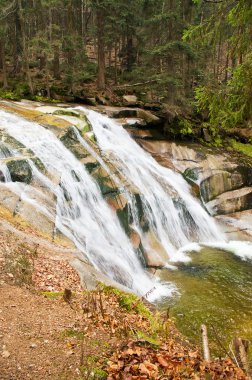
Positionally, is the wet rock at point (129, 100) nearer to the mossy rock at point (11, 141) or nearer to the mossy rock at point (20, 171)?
the mossy rock at point (11, 141)

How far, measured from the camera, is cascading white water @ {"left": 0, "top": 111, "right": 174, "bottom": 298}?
33.2 ft

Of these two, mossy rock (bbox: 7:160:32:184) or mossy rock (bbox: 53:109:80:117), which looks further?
mossy rock (bbox: 53:109:80:117)

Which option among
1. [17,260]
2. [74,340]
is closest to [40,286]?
[17,260]

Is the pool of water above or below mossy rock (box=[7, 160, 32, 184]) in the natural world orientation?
below

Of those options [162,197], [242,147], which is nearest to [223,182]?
[162,197]

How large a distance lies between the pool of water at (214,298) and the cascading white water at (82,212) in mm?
778

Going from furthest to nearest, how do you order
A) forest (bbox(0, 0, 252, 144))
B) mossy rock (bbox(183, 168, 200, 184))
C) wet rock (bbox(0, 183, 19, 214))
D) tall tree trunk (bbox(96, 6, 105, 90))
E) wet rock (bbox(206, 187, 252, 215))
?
tall tree trunk (bbox(96, 6, 105, 90))
forest (bbox(0, 0, 252, 144))
mossy rock (bbox(183, 168, 200, 184))
wet rock (bbox(206, 187, 252, 215))
wet rock (bbox(0, 183, 19, 214))

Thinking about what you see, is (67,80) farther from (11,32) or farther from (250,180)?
(250,180)

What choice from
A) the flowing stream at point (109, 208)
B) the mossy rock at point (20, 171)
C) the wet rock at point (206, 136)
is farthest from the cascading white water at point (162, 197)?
the wet rock at point (206, 136)

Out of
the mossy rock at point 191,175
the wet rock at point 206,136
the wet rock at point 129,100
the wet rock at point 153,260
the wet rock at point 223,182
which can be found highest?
the wet rock at point 129,100

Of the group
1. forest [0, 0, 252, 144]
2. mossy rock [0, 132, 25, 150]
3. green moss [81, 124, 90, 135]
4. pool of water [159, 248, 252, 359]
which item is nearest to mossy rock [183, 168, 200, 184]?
forest [0, 0, 252, 144]

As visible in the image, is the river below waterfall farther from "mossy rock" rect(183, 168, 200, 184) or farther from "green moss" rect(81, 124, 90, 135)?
"mossy rock" rect(183, 168, 200, 184)

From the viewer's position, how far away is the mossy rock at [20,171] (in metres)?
10.5

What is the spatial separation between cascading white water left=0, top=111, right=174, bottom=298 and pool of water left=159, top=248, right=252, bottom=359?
78 centimetres
